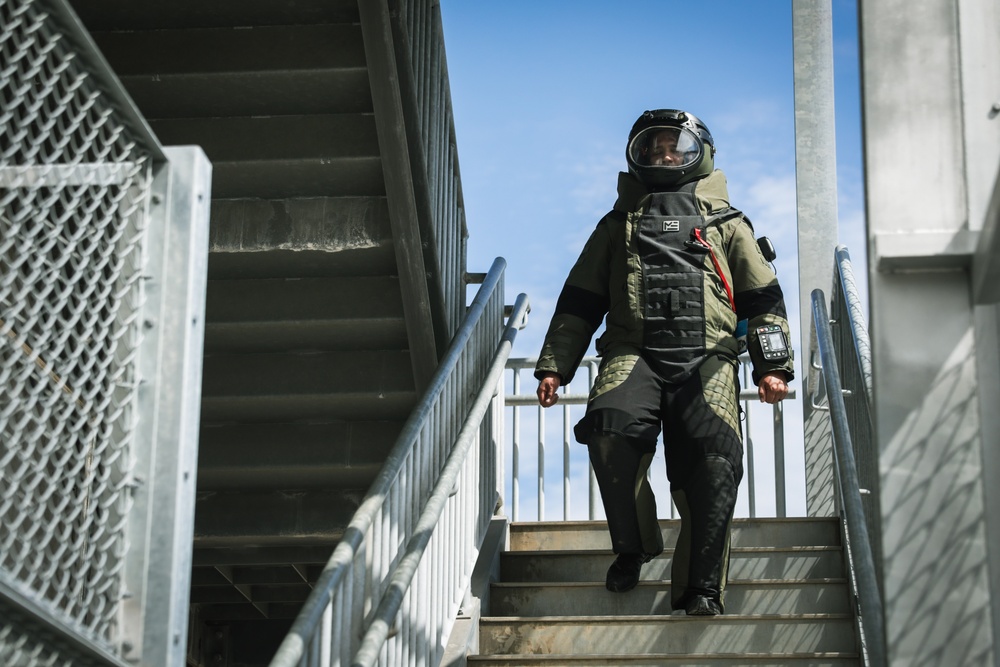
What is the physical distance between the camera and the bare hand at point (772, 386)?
507cm

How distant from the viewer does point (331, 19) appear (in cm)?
569

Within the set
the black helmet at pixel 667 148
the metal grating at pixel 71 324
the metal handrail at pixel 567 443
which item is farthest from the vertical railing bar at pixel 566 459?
the metal grating at pixel 71 324

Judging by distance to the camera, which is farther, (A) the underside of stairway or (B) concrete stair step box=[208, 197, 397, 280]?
(B) concrete stair step box=[208, 197, 397, 280]

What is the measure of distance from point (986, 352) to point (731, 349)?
8.45 ft

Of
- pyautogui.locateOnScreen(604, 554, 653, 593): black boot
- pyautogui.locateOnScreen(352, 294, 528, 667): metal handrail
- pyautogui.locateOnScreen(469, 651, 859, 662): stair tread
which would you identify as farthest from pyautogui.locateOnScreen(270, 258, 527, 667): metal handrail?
pyautogui.locateOnScreen(604, 554, 653, 593): black boot

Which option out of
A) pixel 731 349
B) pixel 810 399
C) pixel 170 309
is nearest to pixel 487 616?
pixel 731 349

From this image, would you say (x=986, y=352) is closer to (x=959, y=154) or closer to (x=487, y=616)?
(x=959, y=154)

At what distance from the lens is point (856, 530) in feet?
14.6

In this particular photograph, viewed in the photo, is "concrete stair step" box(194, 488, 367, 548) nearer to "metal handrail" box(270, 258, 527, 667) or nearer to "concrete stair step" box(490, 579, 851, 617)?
"metal handrail" box(270, 258, 527, 667)

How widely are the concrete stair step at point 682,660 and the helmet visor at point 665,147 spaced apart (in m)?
1.88

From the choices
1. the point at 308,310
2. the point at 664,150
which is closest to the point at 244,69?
the point at 308,310

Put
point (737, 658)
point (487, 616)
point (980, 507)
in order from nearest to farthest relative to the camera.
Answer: point (980, 507)
point (737, 658)
point (487, 616)

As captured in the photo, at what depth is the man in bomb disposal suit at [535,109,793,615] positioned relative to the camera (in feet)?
16.4

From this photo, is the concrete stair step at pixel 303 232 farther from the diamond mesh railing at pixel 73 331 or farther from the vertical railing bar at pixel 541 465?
the diamond mesh railing at pixel 73 331
